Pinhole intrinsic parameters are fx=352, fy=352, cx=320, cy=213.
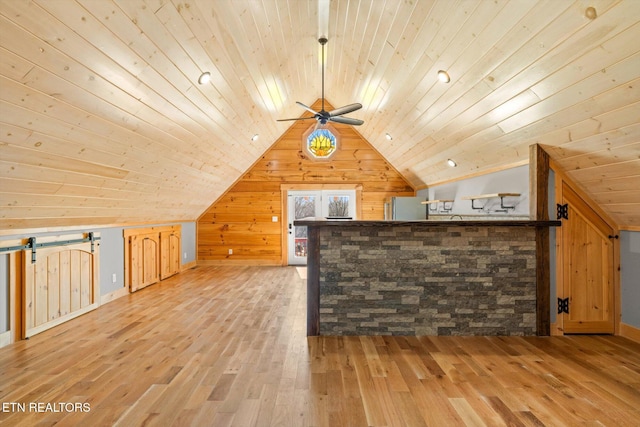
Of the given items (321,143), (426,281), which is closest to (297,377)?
(426,281)

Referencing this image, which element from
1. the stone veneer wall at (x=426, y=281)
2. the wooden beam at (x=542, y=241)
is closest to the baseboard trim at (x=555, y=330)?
the wooden beam at (x=542, y=241)

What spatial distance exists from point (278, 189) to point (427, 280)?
503cm

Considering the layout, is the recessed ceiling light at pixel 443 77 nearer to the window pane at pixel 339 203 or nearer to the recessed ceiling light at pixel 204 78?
the recessed ceiling light at pixel 204 78

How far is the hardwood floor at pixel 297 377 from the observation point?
2.05 metres

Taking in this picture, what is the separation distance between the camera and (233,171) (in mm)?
6906

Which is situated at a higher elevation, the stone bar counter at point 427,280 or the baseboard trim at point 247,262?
the stone bar counter at point 427,280

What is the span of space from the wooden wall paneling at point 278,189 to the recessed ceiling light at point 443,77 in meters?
4.29

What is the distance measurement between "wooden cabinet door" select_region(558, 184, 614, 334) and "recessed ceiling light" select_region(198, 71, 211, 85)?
364 cm

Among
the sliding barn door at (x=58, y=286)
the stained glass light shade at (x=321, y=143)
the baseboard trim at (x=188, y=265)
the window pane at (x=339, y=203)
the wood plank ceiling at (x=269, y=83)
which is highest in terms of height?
the stained glass light shade at (x=321, y=143)

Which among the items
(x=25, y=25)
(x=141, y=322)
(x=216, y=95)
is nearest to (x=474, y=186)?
(x=216, y=95)

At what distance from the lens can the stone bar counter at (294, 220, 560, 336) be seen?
3.44m

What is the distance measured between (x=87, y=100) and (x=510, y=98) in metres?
3.38

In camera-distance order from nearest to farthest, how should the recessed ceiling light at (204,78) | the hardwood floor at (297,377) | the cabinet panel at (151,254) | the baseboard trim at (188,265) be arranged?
the hardwood floor at (297,377) → the recessed ceiling light at (204,78) → the cabinet panel at (151,254) → the baseboard trim at (188,265)

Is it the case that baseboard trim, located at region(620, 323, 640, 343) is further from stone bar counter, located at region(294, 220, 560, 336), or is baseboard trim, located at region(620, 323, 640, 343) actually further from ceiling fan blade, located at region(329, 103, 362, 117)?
ceiling fan blade, located at region(329, 103, 362, 117)
